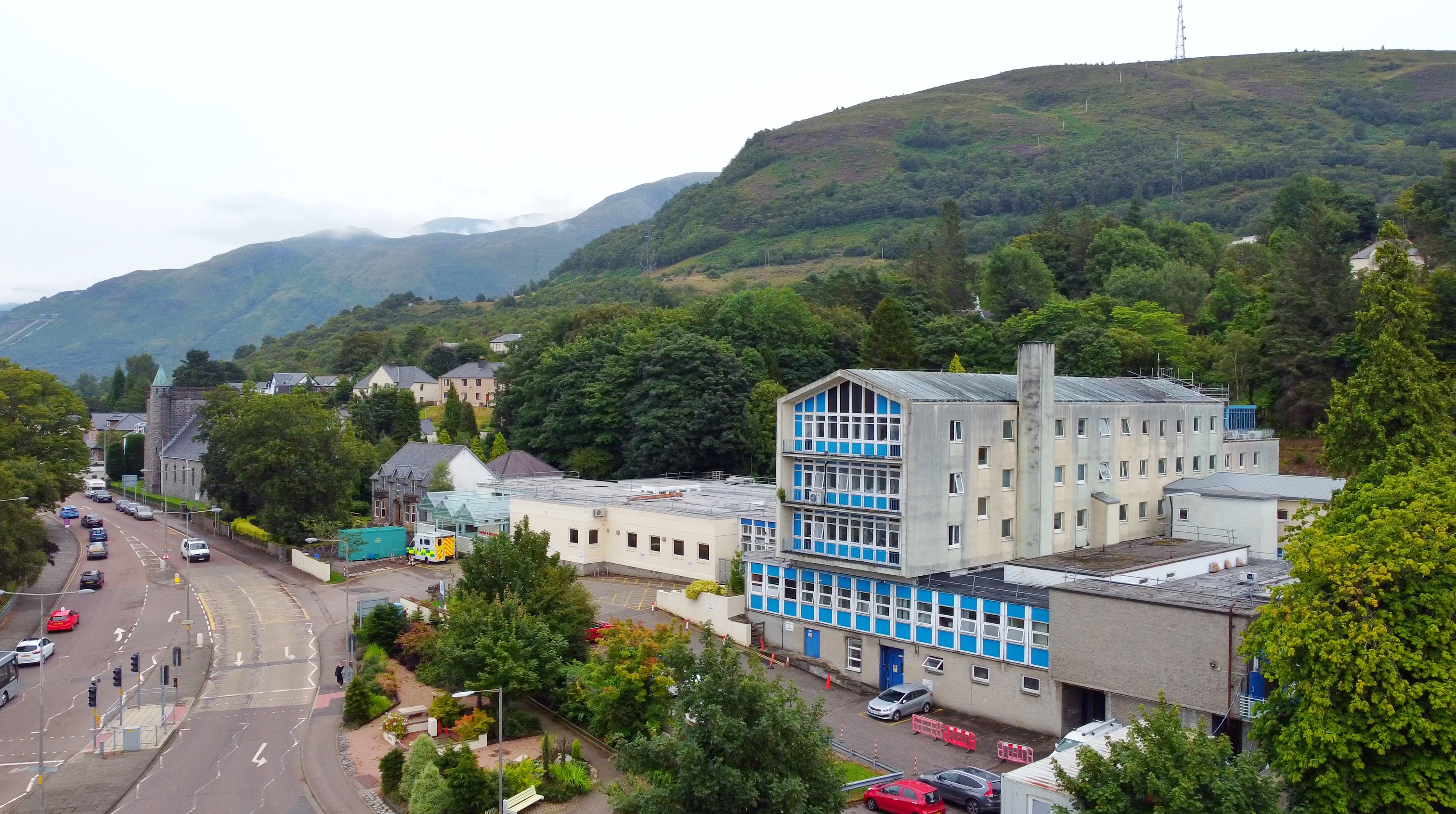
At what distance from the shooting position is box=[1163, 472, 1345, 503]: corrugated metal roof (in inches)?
1815

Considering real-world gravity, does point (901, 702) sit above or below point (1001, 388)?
below

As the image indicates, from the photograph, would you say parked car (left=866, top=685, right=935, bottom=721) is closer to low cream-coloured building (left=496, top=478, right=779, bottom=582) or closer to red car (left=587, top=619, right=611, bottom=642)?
red car (left=587, top=619, right=611, bottom=642)

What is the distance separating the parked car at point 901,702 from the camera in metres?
34.7

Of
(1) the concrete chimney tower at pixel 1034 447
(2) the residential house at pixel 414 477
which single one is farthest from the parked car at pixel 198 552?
(1) the concrete chimney tower at pixel 1034 447

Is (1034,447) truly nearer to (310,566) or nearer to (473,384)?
(310,566)

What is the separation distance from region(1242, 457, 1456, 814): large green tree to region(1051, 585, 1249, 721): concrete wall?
5.15 meters

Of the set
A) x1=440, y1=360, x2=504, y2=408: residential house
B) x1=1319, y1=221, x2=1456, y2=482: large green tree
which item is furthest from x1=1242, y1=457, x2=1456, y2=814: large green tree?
x1=440, y1=360, x2=504, y2=408: residential house

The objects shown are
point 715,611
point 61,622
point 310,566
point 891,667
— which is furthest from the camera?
point 310,566

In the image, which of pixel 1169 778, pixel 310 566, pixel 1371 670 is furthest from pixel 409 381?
pixel 1371 670

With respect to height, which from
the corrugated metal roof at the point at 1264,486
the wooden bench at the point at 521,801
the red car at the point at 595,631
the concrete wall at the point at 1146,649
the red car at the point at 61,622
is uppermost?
the corrugated metal roof at the point at 1264,486

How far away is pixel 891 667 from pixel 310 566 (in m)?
39.6

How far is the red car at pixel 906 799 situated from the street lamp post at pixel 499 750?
9337 mm

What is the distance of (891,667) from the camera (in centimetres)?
3828

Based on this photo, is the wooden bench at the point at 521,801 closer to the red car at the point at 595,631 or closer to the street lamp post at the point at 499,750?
the street lamp post at the point at 499,750
